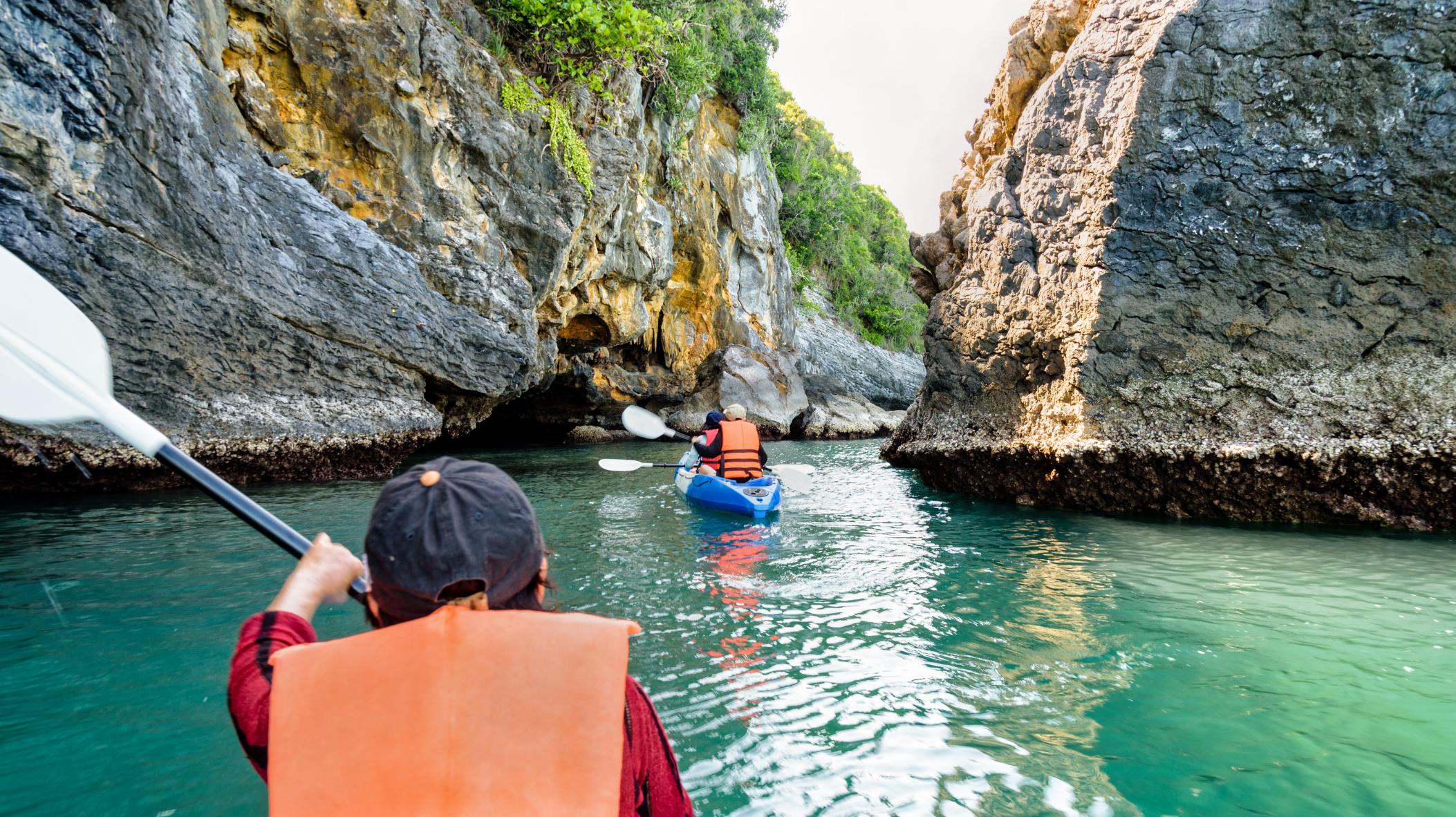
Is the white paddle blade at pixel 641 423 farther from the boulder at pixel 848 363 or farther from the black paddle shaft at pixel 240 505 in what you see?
the boulder at pixel 848 363

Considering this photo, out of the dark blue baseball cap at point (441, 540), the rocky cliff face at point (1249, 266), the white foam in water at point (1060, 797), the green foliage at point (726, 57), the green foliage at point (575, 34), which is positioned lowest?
the white foam in water at point (1060, 797)

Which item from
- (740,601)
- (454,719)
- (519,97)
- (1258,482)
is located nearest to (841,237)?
(519,97)

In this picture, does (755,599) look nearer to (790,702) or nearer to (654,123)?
(790,702)

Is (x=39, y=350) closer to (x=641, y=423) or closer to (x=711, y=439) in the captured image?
(x=711, y=439)

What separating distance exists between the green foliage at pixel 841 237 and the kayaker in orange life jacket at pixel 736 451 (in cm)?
2268

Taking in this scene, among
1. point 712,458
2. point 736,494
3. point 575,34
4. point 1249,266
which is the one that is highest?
point 575,34

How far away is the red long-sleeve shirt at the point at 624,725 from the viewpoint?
1.18 meters

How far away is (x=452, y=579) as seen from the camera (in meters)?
1.10

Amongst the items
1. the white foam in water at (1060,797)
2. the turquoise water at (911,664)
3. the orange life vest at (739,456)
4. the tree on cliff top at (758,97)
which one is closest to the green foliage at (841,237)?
the tree on cliff top at (758,97)

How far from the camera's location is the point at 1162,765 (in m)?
2.58

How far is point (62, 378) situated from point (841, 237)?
107 ft

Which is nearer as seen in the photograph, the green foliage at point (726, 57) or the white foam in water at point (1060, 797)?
the white foam in water at point (1060, 797)

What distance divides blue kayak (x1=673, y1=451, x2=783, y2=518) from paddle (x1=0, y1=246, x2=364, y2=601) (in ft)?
18.4

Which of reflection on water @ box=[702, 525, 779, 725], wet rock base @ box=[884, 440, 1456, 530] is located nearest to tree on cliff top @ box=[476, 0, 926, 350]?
reflection on water @ box=[702, 525, 779, 725]
